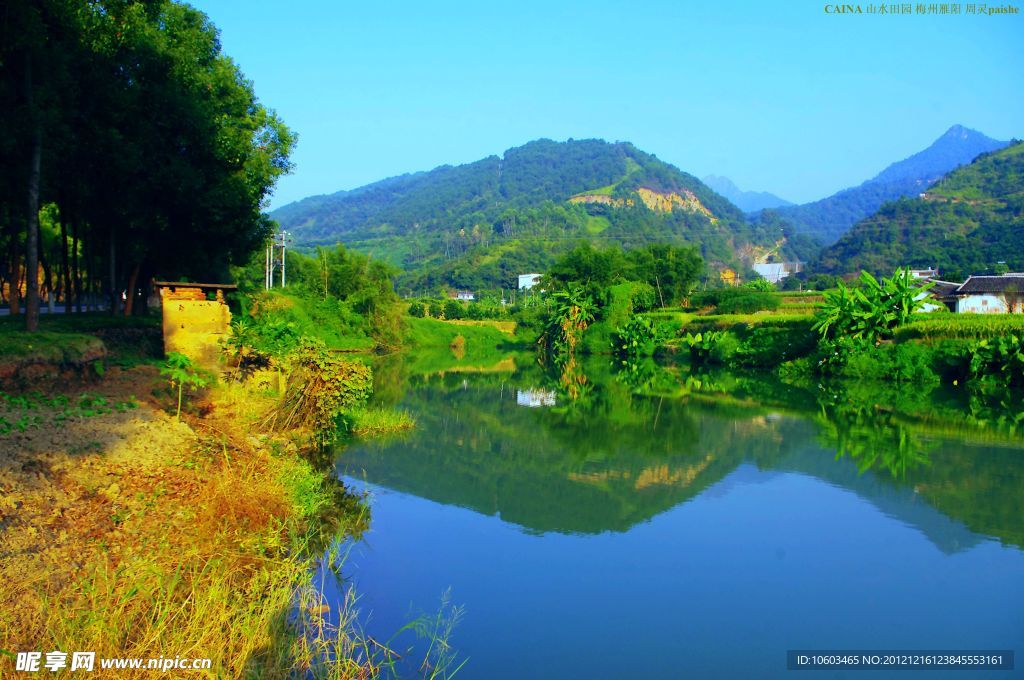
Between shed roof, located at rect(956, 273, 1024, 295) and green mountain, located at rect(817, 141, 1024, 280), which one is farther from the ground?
green mountain, located at rect(817, 141, 1024, 280)

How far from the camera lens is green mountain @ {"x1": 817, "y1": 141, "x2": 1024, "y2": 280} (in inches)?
2913

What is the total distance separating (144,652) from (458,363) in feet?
112

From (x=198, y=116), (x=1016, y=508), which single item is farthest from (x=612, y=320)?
(x=1016, y=508)

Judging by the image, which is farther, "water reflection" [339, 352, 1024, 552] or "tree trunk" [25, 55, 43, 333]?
"tree trunk" [25, 55, 43, 333]

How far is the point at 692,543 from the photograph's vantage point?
941cm

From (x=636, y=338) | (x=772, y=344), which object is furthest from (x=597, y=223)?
(x=772, y=344)

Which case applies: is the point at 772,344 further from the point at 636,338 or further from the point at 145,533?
the point at 145,533

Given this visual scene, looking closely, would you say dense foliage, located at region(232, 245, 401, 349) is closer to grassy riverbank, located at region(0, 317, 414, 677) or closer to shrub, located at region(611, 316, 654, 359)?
shrub, located at region(611, 316, 654, 359)

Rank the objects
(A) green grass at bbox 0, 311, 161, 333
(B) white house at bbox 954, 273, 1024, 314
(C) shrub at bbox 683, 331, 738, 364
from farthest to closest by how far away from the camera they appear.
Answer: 1. (B) white house at bbox 954, 273, 1024, 314
2. (C) shrub at bbox 683, 331, 738, 364
3. (A) green grass at bbox 0, 311, 161, 333

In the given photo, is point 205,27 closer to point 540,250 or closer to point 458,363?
point 458,363

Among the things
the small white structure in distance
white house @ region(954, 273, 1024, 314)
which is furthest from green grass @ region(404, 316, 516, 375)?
white house @ region(954, 273, 1024, 314)

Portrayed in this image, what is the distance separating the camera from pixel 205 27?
940 inches

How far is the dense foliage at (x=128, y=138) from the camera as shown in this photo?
43.3ft

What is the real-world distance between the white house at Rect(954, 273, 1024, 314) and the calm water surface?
2656 centimetres
